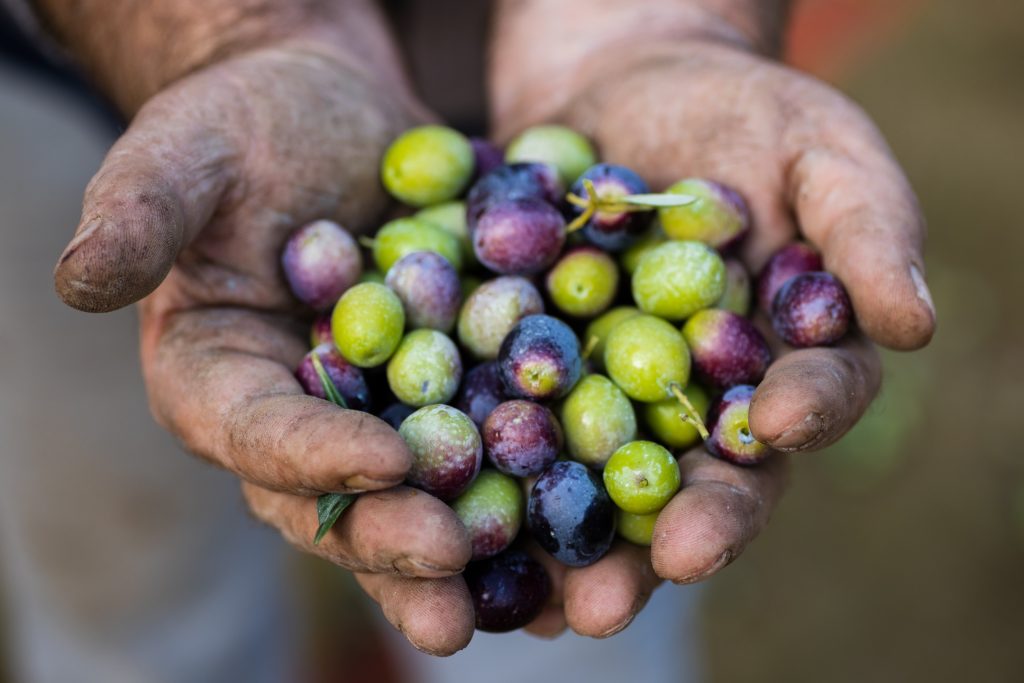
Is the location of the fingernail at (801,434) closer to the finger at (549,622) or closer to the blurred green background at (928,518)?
the finger at (549,622)

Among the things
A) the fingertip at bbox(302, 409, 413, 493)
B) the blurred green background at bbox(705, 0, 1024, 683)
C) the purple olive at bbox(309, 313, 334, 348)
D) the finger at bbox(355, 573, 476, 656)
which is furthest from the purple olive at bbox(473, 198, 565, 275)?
the blurred green background at bbox(705, 0, 1024, 683)

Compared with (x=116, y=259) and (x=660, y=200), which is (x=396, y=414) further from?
(x=660, y=200)

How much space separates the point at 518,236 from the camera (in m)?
2.22

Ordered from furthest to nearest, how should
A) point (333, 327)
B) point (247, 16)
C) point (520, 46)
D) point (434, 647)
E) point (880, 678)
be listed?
point (880, 678)
point (520, 46)
point (247, 16)
point (333, 327)
point (434, 647)

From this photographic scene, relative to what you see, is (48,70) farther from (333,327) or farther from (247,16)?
(333,327)

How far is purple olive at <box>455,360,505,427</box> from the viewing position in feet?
6.63

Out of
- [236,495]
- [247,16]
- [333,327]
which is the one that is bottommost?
[236,495]

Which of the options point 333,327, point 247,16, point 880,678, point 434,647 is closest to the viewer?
point 434,647

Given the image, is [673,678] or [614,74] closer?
[614,74]

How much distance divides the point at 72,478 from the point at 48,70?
58.3 inches

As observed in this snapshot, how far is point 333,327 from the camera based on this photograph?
2072 mm

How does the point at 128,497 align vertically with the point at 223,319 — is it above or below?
below

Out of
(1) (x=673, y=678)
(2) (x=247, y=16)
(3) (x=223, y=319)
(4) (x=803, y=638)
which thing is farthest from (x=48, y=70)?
(4) (x=803, y=638)

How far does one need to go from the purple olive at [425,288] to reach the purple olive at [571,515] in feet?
1.72
